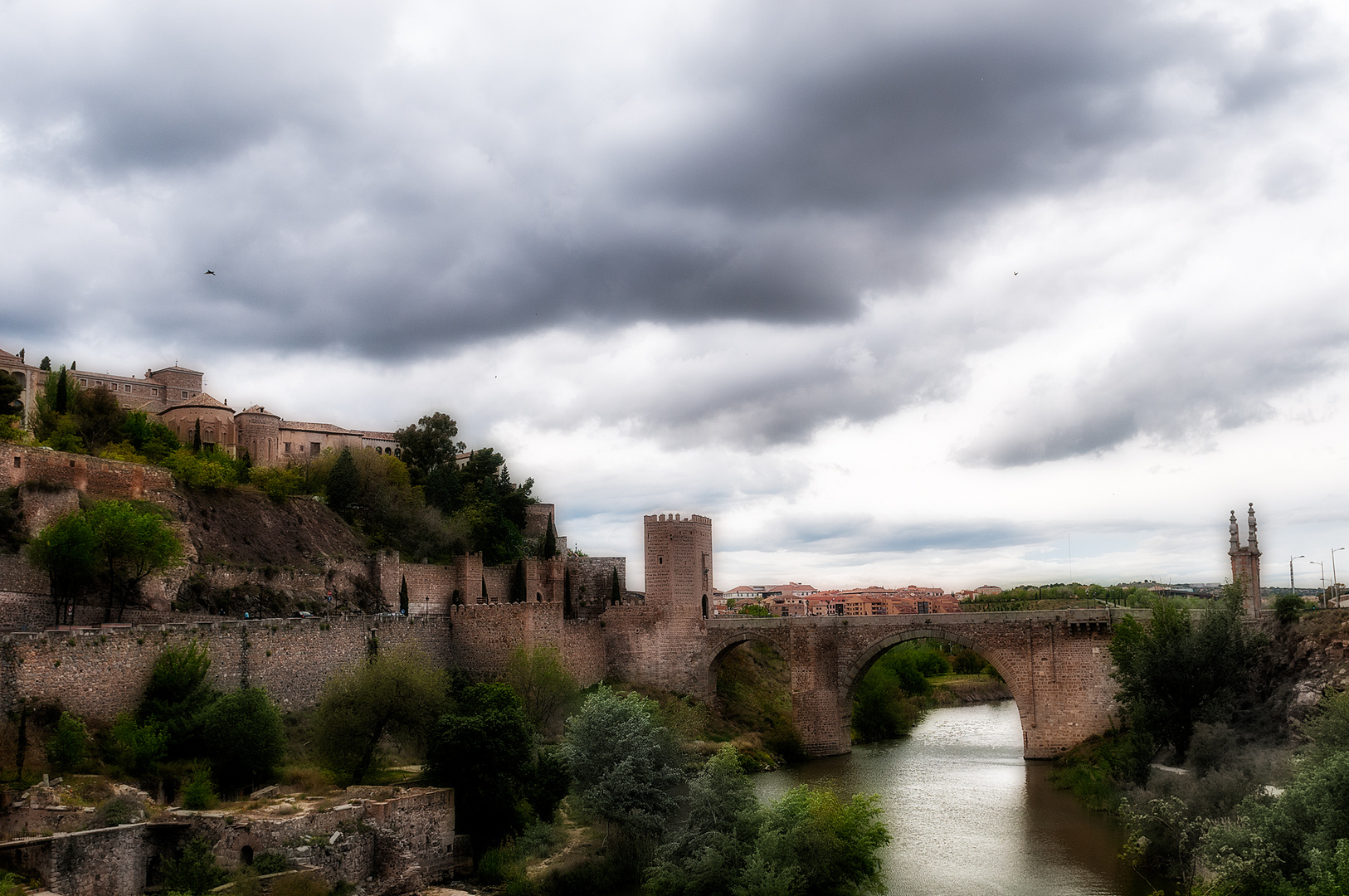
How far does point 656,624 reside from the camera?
4278cm

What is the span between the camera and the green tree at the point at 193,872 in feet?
60.0

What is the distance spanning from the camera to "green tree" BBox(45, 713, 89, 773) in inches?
842

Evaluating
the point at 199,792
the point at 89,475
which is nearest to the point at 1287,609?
the point at 199,792

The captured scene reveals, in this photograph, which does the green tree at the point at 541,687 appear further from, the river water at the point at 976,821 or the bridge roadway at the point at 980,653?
the bridge roadway at the point at 980,653

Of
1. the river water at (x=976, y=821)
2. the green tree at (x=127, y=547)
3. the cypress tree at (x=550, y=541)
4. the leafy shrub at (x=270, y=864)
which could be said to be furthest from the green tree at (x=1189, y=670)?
the cypress tree at (x=550, y=541)

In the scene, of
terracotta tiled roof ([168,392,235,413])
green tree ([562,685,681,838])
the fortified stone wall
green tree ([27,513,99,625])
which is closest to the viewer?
green tree ([562,685,681,838])

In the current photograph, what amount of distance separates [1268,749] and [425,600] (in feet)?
102

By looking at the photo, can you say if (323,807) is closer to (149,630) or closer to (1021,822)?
(149,630)

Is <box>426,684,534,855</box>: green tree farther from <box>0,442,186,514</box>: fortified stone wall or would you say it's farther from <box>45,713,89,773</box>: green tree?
<box>0,442,186,514</box>: fortified stone wall

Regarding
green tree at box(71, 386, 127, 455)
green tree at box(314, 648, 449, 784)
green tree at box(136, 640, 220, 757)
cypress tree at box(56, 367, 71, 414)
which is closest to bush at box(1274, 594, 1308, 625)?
green tree at box(314, 648, 449, 784)

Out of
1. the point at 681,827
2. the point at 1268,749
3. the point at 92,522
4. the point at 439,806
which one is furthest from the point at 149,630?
Result: the point at 1268,749

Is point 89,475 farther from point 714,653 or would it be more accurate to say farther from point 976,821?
point 976,821

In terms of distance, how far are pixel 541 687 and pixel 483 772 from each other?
29.7 ft

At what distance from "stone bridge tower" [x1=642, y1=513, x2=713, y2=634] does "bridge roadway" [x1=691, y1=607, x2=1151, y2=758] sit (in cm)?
105
